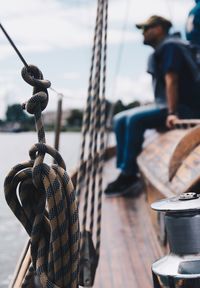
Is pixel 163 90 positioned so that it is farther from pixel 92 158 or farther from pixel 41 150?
pixel 41 150

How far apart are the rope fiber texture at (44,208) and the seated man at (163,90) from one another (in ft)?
8.02

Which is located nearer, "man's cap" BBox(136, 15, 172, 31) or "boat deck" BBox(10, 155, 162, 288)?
"boat deck" BBox(10, 155, 162, 288)

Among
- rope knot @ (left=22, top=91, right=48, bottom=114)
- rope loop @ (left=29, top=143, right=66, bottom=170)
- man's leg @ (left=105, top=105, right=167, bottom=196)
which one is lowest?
man's leg @ (left=105, top=105, right=167, bottom=196)

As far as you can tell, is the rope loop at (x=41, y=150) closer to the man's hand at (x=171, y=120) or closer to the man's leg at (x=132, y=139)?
the man's hand at (x=171, y=120)

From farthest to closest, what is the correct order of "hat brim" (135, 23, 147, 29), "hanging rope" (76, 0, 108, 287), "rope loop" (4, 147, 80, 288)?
"hat brim" (135, 23, 147, 29), "hanging rope" (76, 0, 108, 287), "rope loop" (4, 147, 80, 288)

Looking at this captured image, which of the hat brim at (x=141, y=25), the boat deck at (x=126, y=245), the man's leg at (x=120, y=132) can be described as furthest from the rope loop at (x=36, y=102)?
the man's leg at (x=120, y=132)

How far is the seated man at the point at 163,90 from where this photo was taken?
3518 mm

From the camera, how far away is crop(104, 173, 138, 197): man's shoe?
4.37m

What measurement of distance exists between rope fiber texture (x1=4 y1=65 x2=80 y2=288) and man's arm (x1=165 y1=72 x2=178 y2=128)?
2429 millimetres

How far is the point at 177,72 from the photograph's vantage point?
11.6 ft

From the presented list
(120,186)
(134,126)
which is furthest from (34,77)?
(120,186)

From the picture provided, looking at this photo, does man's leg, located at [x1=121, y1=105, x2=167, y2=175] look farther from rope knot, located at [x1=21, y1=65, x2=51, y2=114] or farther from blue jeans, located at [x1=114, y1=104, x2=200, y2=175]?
rope knot, located at [x1=21, y1=65, x2=51, y2=114]

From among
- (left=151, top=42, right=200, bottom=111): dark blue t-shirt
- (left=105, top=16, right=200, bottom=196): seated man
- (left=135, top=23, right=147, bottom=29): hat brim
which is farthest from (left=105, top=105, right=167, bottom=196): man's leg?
(left=135, top=23, right=147, bottom=29): hat brim

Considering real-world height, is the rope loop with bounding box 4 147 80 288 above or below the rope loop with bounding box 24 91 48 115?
below
